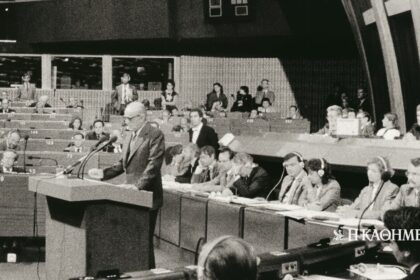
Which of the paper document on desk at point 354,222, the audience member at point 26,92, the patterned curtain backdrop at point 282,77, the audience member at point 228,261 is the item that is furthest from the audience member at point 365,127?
the audience member at point 26,92

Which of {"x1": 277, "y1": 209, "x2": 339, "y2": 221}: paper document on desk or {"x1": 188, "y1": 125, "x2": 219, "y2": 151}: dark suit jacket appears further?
{"x1": 188, "y1": 125, "x2": 219, "y2": 151}: dark suit jacket

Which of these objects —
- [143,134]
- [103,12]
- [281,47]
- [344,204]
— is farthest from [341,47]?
[143,134]

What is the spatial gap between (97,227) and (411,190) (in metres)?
2.25

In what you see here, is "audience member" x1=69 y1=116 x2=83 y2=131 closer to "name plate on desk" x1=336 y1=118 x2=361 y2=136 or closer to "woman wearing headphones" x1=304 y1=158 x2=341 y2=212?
"name plate on desk" x1=336 y1=118 x2=361 y2=136

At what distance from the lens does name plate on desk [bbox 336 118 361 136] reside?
792 centimetres

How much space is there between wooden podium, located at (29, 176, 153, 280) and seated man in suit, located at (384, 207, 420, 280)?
80.0 inches

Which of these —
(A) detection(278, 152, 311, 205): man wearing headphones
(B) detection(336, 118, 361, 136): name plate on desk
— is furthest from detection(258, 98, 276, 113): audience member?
(A) detection(278, 152, 311, 205): man wearing headphones

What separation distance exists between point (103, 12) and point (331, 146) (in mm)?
12241

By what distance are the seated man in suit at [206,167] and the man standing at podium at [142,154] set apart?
9.11ft

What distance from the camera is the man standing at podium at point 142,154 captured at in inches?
197

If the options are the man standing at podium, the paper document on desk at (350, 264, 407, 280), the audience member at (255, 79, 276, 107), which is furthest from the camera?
the audience member at (255, 79, 276, 107)

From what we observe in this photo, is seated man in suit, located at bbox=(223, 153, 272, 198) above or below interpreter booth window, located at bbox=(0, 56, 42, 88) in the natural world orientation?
below

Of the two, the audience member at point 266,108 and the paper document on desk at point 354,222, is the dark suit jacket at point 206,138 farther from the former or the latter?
the audience member at point 266,108

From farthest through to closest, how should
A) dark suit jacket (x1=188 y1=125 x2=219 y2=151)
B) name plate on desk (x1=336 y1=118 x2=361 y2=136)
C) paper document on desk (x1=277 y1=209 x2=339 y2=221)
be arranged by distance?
dark suit jacket (x1=188 y1=125 x2=219 y2=151) → name plate on desk (x1=336 y1=118 x2=361 y2=136) → paper document on desk (x1=277 y1=209 x2=339 y2=221)
